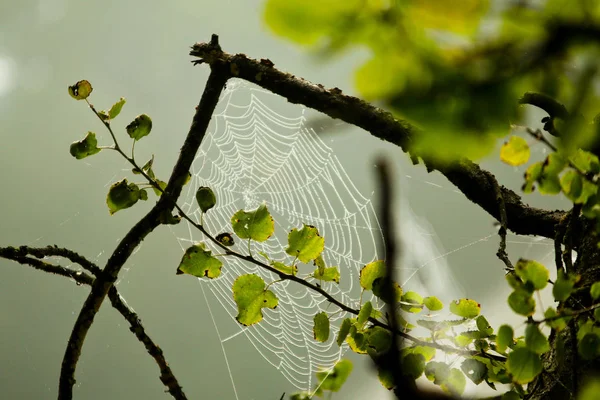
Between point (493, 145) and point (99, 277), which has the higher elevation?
point (99, 277)

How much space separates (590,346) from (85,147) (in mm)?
574

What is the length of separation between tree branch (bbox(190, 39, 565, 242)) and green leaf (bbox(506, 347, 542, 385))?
1.19 ft

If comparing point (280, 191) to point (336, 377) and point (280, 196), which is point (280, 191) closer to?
point (280, 196)

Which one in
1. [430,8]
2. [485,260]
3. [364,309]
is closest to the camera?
[430,8]

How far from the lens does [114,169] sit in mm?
3617

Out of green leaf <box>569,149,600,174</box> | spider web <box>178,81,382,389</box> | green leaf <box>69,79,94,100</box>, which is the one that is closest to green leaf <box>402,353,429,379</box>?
green leaf <box>569,149,600,174</box>

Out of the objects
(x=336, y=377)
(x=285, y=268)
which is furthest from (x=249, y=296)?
(x=336, y=377)

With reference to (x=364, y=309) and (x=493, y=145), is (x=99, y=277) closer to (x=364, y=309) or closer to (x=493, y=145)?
(x=364, y=309)

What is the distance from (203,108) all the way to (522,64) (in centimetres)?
64

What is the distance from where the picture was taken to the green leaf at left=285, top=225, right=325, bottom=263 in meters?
0.51

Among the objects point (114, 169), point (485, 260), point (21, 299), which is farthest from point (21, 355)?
point (485, 260)

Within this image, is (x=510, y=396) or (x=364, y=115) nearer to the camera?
(x=510, y=396)

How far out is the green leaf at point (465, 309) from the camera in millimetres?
566

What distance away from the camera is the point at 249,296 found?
0.51 metres
